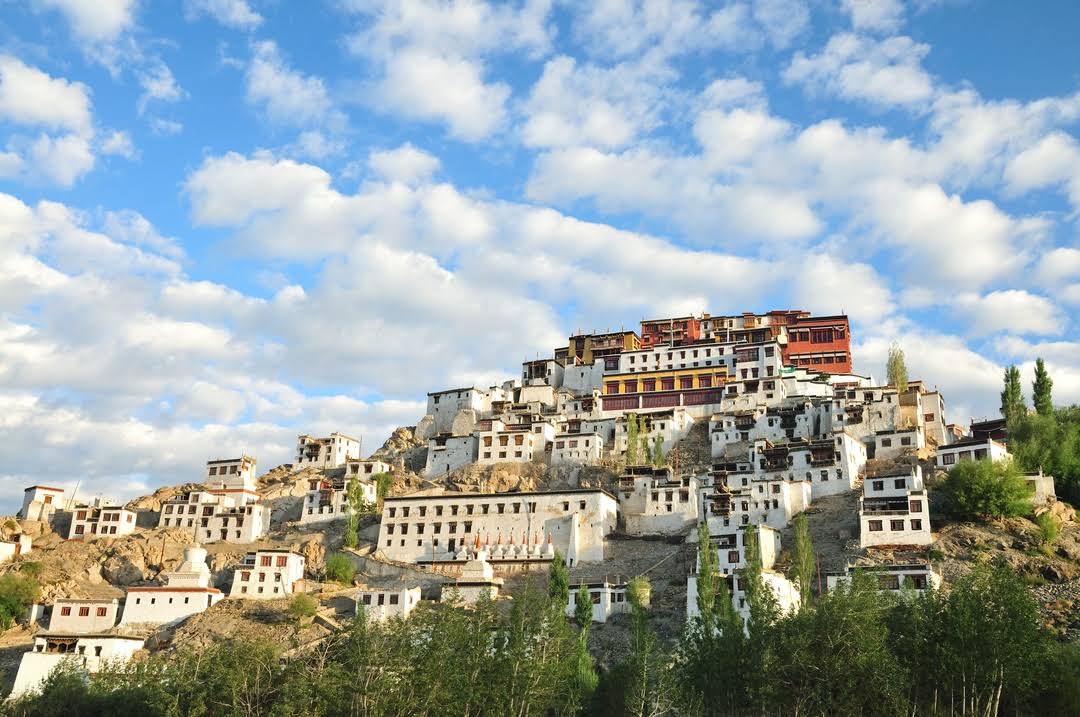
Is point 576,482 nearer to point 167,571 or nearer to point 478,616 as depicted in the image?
point 167,571

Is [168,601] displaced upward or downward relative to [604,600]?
downward

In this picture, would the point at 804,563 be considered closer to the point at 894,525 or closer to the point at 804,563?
the point at 804,563

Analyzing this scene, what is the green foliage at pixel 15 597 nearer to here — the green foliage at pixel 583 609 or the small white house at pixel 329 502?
the small white house at pixel 329 502

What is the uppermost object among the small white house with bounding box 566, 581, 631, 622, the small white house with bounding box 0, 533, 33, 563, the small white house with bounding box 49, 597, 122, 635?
the small white house with bounding box 0, 533, 33, 563

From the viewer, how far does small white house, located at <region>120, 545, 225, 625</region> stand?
68625 mm

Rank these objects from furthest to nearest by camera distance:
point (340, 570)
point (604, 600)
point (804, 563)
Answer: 1. point (340, 570)
2. point (604, 600)
3. point (804, 563)

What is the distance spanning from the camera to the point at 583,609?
195 feet

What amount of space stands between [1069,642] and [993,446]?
21.3 metres

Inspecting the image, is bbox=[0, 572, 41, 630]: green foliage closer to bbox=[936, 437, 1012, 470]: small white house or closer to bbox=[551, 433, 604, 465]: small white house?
bbox=[551, 433, 604, 465]: small white house

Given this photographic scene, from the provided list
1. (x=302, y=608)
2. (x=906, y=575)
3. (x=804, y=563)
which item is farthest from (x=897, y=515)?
(x=302, y=608)

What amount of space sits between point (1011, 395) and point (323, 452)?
56.1 metres

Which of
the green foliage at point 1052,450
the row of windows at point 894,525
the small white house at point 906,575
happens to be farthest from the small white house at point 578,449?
the small white house at point 906,575

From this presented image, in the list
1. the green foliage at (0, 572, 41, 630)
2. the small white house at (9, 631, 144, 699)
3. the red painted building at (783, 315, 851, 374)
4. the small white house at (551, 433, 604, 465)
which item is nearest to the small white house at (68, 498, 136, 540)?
the green foliage at (0, 572, 41, 630)

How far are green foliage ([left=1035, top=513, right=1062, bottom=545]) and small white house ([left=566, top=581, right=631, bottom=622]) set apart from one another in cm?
2327
